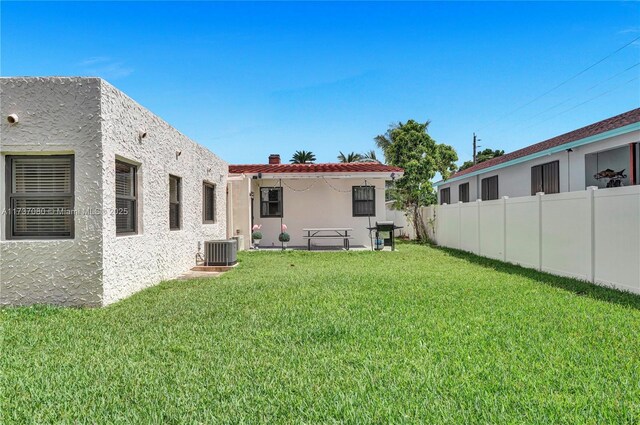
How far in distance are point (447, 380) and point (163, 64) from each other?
540 inches

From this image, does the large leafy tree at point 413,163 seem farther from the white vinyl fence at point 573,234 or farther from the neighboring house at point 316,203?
the white vinyl fence at point 573,234

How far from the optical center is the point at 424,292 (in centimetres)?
745

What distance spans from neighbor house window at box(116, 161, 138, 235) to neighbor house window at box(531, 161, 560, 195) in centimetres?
1392

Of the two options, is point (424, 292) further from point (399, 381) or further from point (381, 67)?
point (381, 67)

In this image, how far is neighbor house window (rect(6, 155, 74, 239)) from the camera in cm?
688

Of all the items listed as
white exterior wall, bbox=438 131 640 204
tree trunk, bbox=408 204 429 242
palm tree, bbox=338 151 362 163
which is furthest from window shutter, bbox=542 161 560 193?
palm tree, bbox=338 151 362 163

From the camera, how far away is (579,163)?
43.1 ft

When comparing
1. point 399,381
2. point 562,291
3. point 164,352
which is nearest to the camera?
point 399,381

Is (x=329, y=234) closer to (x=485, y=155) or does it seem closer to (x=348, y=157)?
(x=485, y=155)

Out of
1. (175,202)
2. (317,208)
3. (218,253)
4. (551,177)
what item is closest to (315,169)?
(317,208)

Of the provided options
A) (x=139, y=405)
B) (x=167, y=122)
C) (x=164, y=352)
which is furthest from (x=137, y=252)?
(x=139, y=405)

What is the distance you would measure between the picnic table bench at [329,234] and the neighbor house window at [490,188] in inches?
292

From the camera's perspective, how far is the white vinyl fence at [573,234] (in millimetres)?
7148

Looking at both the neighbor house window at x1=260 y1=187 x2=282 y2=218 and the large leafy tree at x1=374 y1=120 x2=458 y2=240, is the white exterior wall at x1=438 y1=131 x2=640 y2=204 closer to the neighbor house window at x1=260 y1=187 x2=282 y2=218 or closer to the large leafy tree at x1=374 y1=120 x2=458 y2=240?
the large leafy tree at x1=374 y1=120 x2=458 y2=240
